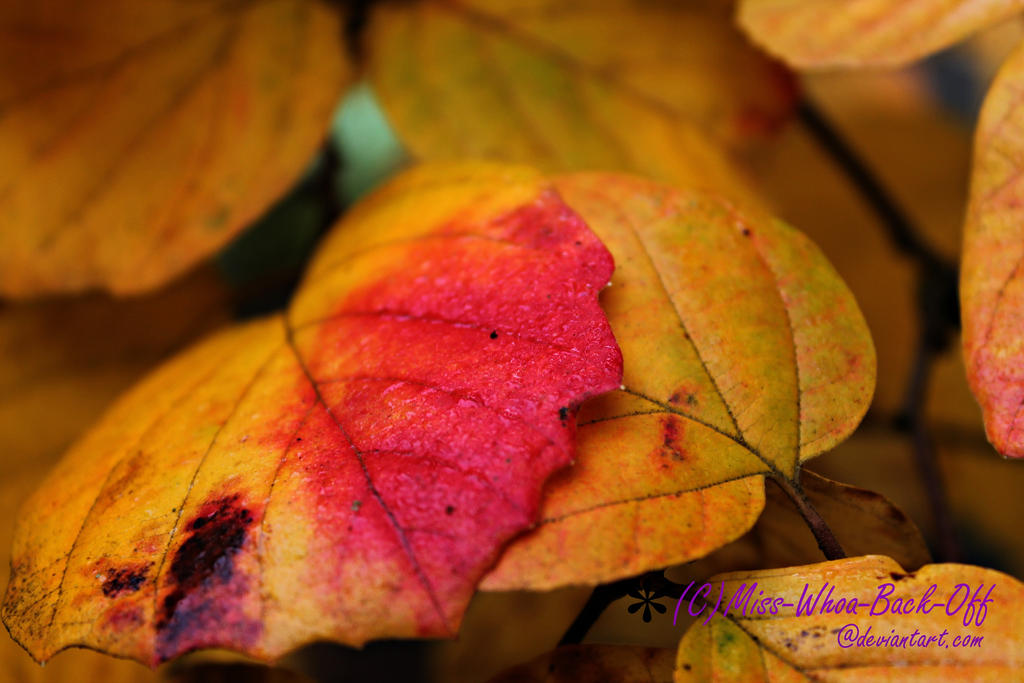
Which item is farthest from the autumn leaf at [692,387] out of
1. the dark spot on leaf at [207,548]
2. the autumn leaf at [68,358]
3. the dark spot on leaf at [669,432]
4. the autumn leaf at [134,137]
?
the autumn leaf at [68,358]

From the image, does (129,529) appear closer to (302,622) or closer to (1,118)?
(302,622)

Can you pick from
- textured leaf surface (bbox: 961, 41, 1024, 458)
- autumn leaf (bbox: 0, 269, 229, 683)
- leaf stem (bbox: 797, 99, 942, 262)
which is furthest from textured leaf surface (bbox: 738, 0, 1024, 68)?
autumn leaf (bbox: 0, 269, 229, 683)

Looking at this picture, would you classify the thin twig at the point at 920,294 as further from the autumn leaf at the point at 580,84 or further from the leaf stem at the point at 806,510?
the leaf stem at the point at 806,510

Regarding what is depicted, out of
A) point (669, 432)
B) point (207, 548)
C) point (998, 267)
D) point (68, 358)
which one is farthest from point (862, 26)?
point (68, 358)

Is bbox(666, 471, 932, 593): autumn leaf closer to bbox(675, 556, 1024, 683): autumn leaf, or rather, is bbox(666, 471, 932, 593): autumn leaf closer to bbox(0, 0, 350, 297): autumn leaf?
bbox(675, 556, 1024, 683): autumn leaf

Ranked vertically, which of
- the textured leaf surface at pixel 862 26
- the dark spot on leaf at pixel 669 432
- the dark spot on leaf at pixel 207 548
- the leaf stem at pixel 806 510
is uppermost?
the textured leaf surface at pixel 862 26

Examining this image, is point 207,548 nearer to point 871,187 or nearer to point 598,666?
point 598,666

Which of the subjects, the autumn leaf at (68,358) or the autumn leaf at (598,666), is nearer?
the autumn leaf at (598,666)
